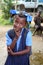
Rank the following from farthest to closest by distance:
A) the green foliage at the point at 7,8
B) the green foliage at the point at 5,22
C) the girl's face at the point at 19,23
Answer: the green foliage at the point at 7,8
the green foliage at the point at 5,22
the girl's face at the point at 19,23

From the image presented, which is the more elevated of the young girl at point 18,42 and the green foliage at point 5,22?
the young girl at point 18,42

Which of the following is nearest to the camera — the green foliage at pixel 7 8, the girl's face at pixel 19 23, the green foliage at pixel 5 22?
the girl's face at pixel 19 23

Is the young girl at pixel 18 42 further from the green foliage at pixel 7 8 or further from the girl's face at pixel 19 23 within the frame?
the green foliage at pixel 7 8

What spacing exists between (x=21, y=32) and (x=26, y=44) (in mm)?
182

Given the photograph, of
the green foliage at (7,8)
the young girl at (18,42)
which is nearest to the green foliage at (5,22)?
the green foliage at (7,8)

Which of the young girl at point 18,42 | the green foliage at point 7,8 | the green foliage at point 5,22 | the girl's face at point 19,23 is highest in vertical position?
Result: the girl's face at point 19,23

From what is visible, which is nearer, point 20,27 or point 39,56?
point 20,27

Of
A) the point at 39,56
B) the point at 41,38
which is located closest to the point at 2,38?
the point at 41,38

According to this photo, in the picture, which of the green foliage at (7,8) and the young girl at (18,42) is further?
the green foliage at (7,8)

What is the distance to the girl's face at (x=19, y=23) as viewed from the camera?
354 cm

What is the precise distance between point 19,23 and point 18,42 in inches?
10.4

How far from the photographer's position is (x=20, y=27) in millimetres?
3553

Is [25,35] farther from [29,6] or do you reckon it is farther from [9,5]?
[29,6]

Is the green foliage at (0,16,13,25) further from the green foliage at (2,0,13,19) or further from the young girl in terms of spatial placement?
the young girl
